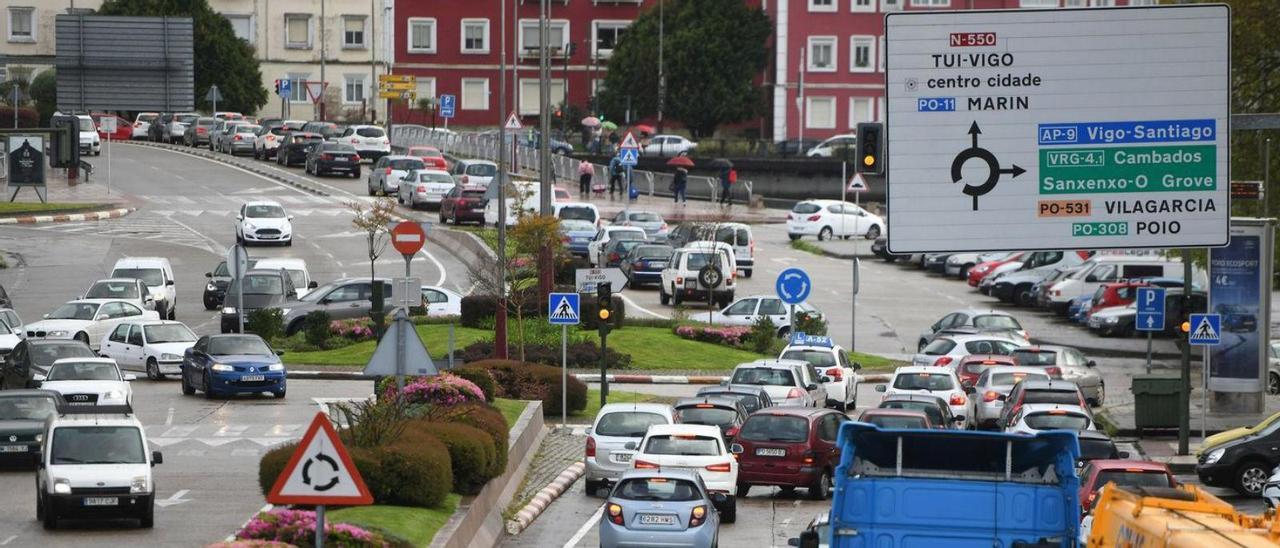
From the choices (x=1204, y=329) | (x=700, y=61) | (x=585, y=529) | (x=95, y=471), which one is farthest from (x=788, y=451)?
(x=700, y=61)

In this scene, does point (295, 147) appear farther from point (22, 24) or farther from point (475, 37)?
point (22, 24)

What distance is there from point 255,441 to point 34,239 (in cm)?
3247

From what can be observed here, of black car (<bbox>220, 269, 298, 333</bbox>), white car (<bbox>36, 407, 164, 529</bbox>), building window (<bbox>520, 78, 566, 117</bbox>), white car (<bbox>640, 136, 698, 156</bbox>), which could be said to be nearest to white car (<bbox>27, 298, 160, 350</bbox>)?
black car (<bbox>220, 269, 298, 333</bbox>)

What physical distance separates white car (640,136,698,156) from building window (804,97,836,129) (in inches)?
382

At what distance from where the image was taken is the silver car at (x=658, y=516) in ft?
77.2

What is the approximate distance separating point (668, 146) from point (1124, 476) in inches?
2818

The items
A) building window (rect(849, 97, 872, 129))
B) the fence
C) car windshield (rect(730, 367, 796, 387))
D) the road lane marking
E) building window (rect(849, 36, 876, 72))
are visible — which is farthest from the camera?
building window (rect(849, 97, 872, 129))

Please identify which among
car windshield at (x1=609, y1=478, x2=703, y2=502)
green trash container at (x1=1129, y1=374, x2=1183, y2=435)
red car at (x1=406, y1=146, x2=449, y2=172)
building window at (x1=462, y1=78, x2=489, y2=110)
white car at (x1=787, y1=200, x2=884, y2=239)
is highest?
building window at (x1=462, y1=78, x2=489, y2=110)

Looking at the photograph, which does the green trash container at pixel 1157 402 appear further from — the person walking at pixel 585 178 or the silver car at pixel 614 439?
the person walking at pixel 585 178

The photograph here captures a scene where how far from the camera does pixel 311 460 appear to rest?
49.3ft

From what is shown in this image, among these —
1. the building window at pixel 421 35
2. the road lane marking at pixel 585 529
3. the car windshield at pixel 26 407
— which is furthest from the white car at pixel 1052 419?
the building window at pixel 421 35

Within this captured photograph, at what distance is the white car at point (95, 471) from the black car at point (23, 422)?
362cm

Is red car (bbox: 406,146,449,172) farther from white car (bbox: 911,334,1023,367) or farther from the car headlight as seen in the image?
the car headlight

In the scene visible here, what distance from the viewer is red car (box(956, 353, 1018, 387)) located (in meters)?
41.8
